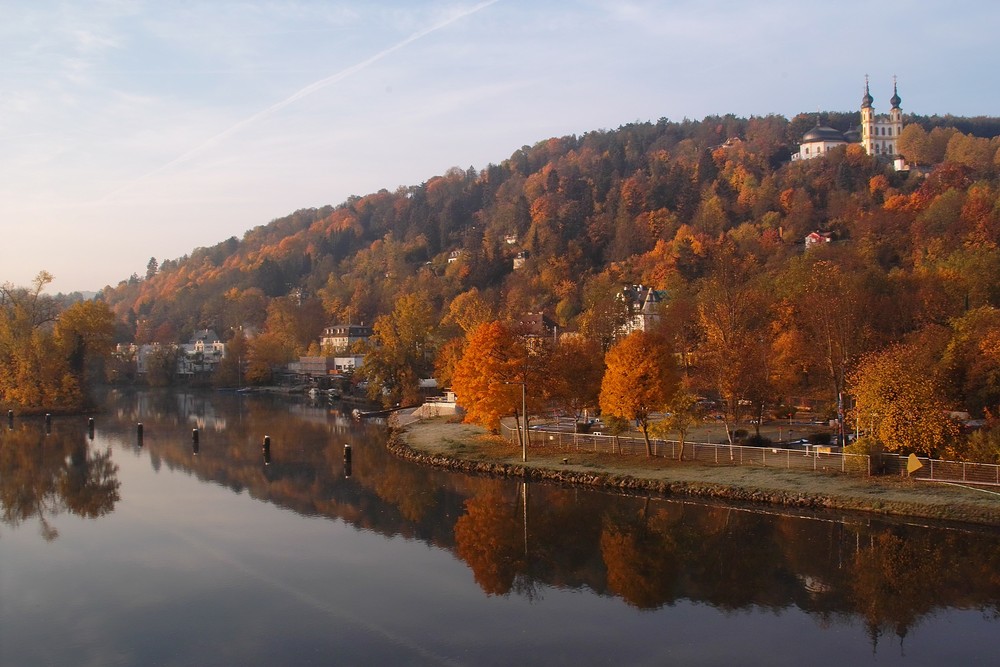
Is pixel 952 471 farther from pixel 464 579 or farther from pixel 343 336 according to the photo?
pixel 343 336

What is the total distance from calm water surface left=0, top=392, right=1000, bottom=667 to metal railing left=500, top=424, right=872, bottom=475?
3.66 metres

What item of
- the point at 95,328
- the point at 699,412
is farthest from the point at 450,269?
the point at 699,412

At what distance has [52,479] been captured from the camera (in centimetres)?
3319

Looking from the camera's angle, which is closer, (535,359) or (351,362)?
(535,359)

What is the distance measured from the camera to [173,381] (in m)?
89.8

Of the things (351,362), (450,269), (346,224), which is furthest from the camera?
(346,224)

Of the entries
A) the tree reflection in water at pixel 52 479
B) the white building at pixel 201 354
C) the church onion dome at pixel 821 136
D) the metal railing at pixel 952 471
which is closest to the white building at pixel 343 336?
the white building at pixel 201 354

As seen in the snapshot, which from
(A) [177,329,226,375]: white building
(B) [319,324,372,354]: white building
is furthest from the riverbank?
(A) [177,329,226,375]: white building

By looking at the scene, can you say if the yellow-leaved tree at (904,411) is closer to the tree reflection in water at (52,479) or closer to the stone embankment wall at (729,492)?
the stone embankment wall at (729,492)

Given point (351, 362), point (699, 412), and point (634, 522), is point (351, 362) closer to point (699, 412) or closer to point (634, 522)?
point (699, 412)

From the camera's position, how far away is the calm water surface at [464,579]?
15758 mm

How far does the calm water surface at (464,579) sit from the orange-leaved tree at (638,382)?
401cm

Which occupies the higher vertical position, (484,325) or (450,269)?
(450,269)

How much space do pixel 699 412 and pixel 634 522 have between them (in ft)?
25.2
